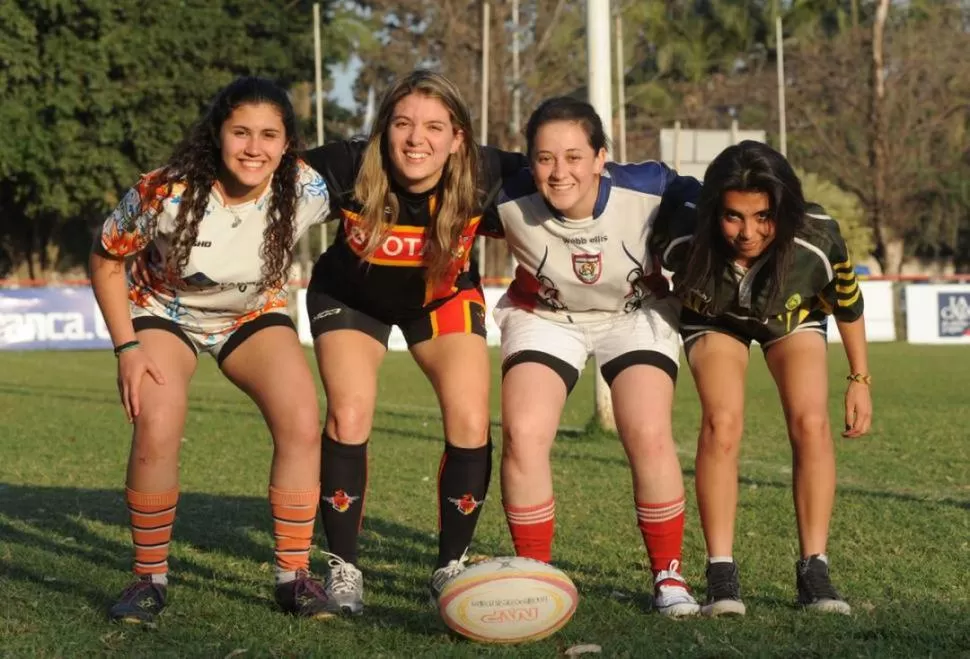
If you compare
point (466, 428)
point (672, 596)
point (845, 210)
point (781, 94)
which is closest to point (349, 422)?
point (466, 428)

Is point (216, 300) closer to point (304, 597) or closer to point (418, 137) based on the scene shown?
point (418, 137)

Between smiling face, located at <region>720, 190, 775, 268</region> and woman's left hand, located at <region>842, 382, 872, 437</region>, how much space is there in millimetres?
842

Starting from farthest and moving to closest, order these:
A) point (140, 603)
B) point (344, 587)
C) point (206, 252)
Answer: point (344, 587) < point (206, 252) < point (140, 603)

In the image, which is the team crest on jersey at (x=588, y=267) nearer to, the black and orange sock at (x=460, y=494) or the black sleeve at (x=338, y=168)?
the black and orange sock at (x=460, y=494)

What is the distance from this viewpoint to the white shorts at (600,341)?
5.96m

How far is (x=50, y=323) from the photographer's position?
31172 millimetres

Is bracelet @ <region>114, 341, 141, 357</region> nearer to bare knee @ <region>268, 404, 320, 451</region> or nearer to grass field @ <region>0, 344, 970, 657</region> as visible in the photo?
bare knee @ <region>268, 404, 320, 451</region>

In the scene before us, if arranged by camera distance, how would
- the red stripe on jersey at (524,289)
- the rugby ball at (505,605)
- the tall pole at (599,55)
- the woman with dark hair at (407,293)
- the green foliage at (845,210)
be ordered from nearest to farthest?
the rugby ball at (505,605), the woman with dark hair at (407,293), the red stripe on jersey at (524,289), the tall pole at (599,55), the green foliage at (845,210)

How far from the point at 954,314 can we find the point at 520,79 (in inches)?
821

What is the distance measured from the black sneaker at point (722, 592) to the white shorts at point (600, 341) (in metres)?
0.81

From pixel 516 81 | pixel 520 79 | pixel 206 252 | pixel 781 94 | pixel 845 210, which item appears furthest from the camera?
pixel 845 210

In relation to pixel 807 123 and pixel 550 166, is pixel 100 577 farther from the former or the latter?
pixel 807 123

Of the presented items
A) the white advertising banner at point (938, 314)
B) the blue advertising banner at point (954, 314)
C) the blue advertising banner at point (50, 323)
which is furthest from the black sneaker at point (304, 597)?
the blue advertising banner at point (954, 314)

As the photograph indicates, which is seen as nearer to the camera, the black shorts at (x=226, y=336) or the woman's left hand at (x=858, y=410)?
the black shorts at (x=226, y=336)
